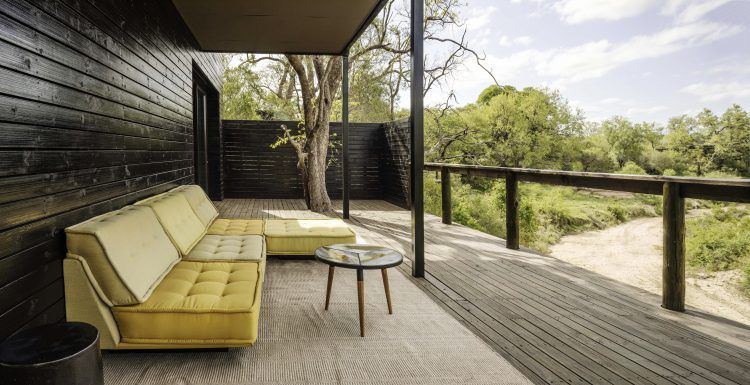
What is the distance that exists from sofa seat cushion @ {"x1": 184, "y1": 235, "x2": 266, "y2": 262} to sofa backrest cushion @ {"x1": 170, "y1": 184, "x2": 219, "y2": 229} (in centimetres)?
35

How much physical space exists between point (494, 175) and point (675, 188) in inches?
93.8

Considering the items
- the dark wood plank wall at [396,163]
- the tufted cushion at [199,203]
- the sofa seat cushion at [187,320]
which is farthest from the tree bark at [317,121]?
the sofa seat cushion at [187,320]

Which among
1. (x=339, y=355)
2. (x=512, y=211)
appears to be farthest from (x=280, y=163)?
(x=339, y=355)

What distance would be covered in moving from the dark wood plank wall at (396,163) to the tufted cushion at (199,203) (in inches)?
178

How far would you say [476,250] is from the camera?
4.75 m

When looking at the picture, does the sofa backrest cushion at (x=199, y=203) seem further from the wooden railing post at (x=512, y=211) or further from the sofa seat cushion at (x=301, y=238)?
the wooden railing post at (x=512, y=211)

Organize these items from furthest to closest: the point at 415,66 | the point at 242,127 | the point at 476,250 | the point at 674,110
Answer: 1. the point at 674,110
2. the point at 242,127
3. the point at 476,250
4. the point at 415,66

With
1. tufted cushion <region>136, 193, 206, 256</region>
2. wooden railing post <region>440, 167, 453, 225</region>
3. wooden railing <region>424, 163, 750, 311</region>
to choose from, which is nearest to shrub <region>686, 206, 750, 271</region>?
wooden railing post <region>440, 167, 453, 225</region>

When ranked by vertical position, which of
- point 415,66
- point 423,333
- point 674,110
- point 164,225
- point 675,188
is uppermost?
point 674,110

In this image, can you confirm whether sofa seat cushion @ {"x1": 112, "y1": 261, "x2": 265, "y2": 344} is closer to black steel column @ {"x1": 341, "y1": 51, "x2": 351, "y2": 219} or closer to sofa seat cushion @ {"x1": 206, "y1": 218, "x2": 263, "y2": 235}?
sofa seat cushion @ {"x1": 206, "y1": 218, "x2": 263, "y2": 235}

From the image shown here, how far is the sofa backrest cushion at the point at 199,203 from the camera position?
12.8 feet

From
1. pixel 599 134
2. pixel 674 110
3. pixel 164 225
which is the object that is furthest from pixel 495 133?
pixel 164 225

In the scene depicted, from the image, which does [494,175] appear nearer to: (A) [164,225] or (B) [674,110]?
(A) [164,225]

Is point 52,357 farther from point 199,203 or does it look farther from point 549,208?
point 549,208
